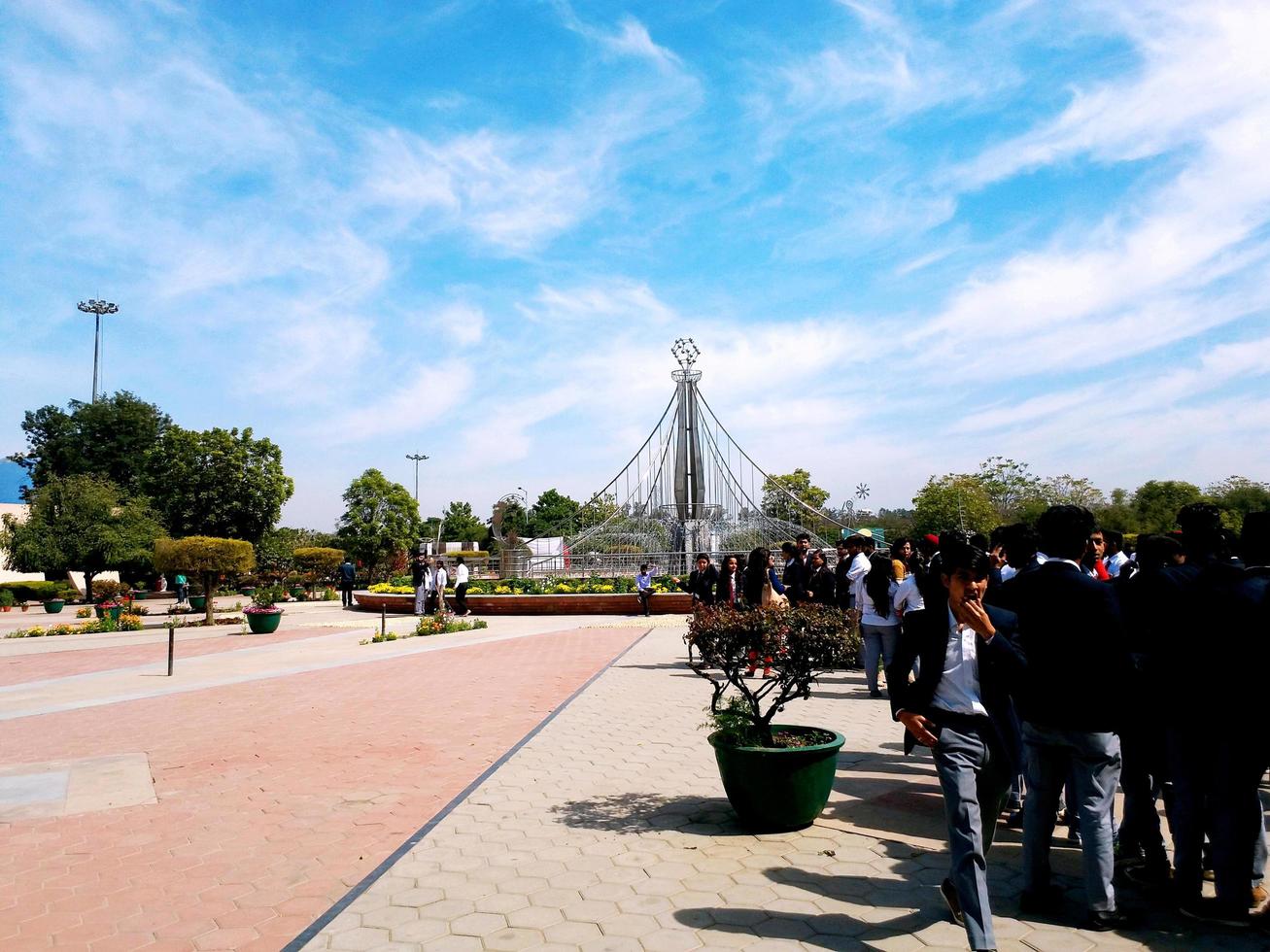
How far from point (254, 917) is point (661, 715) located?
16.5 ft

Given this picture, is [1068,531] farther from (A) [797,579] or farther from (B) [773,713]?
(A) [797,579]

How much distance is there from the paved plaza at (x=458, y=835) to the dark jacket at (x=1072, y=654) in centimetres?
95

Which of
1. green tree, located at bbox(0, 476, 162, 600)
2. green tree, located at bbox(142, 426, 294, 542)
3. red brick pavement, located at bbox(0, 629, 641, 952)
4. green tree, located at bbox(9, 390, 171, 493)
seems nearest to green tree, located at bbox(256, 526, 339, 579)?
green tree, located at bbox(142, 426, 294, 542)

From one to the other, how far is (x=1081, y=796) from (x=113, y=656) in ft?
53.8

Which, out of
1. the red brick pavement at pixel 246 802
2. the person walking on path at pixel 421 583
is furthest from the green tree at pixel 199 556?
the red brick pavement at pixel 246 802

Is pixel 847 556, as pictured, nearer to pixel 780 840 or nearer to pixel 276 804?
pixel 780 840

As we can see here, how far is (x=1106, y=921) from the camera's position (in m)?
3.54

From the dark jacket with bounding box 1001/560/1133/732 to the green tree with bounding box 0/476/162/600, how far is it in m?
39.4

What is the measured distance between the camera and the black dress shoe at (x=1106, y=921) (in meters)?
3.52

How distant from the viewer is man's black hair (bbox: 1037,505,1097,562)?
147 inches

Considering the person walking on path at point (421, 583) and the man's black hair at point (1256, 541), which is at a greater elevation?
the man's black hair at point (1256, 541)

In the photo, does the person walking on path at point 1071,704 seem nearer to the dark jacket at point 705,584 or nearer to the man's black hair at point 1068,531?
the man's black hair at point 1068,531

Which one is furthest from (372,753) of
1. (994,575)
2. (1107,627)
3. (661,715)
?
(1107,627)

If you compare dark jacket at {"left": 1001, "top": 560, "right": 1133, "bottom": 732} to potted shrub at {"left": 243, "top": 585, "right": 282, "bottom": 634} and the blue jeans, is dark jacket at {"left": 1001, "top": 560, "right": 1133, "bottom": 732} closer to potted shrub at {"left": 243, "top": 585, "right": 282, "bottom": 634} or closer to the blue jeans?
the blue jeans
